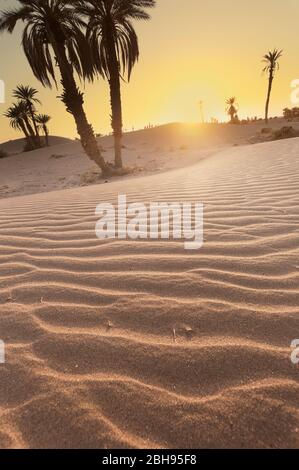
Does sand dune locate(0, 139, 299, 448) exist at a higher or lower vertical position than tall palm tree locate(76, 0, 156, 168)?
lower

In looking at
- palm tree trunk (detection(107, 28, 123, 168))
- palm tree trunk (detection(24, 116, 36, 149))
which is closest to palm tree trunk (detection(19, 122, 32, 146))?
palm tree trunk (detection(24, 116, 36, 149))

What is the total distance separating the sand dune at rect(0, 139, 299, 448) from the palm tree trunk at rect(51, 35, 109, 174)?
359 inches

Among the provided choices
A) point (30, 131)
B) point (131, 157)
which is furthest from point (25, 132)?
point (131, 157)

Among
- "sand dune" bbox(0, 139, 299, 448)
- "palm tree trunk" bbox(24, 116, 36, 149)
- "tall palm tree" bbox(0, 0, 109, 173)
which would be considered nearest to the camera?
"sand dune" bbox(0, 139, 299, 448)

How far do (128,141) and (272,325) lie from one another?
2581cm

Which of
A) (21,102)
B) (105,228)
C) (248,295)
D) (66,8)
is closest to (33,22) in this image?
(66,8)

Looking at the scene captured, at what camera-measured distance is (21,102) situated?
3244cm

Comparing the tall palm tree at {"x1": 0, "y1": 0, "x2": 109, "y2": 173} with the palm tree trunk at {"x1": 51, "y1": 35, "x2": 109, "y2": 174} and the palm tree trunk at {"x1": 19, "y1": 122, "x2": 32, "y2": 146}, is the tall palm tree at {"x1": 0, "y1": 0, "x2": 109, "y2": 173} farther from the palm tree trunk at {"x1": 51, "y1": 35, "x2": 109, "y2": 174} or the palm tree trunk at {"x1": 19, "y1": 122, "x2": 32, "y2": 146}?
Result: the palm tree trunk at {"x1": 19, "y1": 122, "x2": 32, "y2": 146}

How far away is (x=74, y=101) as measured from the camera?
1029 centimetres

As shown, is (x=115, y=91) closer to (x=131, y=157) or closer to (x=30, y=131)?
(x=131, y=157)

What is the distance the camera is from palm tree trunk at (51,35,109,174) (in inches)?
386

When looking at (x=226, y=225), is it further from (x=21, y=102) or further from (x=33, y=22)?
(x=21, y=102)

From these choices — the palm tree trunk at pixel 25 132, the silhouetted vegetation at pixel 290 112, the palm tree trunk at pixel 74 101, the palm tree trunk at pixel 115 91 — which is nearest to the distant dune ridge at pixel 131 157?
the palm tree trunk at pixel 74 101

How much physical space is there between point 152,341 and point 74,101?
417 inches
